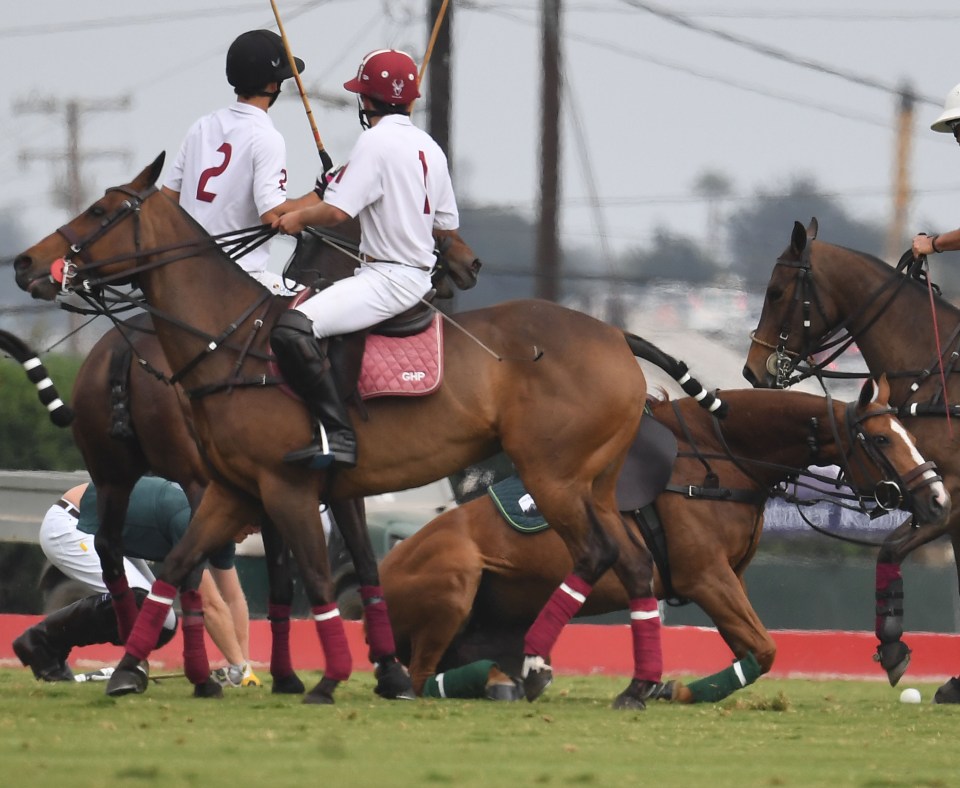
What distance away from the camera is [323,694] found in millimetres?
7980

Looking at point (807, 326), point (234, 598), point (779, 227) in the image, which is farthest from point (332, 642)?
point (779, 227)

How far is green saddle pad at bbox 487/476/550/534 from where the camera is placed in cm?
915

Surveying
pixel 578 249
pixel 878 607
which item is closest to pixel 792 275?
pixel 878 607

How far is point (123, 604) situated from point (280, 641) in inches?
35.6

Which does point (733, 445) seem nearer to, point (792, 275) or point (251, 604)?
point (792, 275)

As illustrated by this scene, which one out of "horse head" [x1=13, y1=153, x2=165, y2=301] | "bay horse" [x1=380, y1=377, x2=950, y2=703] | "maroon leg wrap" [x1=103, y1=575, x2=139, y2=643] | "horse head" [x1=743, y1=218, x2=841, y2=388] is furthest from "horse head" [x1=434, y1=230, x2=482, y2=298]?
"horse head" [x1=743, y1=218, x2=841, y2=388]

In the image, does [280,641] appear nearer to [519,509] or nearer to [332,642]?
[332,642]

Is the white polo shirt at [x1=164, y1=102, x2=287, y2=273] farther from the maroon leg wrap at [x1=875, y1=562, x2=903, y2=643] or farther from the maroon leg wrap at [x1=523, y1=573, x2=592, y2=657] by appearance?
the maroon leg wrap at [x1=875, y1=562, x2=903, y2=643]

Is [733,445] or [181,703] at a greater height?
[733,445]

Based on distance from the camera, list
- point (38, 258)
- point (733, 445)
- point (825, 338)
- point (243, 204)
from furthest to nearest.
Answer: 1. point (825, 338)
2. point (733, 445)
3. point (243, 204)
4. point (38, 258)

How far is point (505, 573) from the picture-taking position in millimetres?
9219

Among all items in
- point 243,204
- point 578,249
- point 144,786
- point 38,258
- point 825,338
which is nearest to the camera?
point 144,786

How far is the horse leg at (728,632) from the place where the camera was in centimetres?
887

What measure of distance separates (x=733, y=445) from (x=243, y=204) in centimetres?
280
